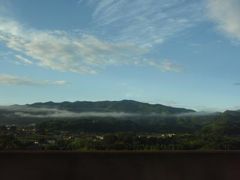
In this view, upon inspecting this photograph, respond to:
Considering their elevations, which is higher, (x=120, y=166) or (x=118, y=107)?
(x=118, y=107)

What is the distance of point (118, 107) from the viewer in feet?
484

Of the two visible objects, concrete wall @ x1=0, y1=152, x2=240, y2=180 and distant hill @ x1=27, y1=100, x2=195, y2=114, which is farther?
distant hill @ x1=27, y1=100, x2=195, y2=114

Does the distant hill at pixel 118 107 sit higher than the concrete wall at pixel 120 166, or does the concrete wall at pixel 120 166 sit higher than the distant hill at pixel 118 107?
the distant hill at pixel 118 107

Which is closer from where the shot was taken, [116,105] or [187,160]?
[187,160]

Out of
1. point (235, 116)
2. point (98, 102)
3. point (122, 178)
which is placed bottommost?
point (122, 178)

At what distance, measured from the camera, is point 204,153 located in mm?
5262

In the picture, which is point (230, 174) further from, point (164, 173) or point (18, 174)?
point (18, 174)

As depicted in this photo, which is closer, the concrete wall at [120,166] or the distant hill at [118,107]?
the concrete wall at [120,166]

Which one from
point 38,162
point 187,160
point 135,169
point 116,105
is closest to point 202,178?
point 187,160

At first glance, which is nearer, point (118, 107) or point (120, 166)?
point (120, 166)

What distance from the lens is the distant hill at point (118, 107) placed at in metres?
133

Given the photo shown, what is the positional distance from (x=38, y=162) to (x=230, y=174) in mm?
2153

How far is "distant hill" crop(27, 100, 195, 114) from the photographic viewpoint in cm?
13312

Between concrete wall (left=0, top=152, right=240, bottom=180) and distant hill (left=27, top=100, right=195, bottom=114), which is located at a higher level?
distant hill (left=27, top=100, right=195, bottom=114)
